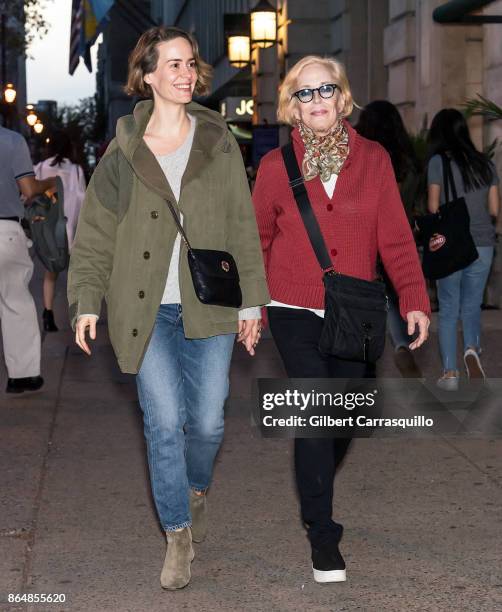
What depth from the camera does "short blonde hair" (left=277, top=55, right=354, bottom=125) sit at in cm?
511

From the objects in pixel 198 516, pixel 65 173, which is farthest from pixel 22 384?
pixel 65 173

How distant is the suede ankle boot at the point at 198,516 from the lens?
17.6 ft

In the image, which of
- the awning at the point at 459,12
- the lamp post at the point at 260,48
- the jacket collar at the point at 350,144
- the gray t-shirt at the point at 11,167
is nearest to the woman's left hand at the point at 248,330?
the jacket collar at the point at 350,144

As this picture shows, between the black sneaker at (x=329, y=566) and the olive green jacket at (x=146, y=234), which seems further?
the black sneaker at (x=329, y=566)

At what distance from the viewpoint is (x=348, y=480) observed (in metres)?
6.58

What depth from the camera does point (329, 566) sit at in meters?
4.93

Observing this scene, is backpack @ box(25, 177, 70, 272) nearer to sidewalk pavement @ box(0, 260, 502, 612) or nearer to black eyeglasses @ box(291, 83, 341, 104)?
sidewalk pavement @ box(0, 260, 502, 612)

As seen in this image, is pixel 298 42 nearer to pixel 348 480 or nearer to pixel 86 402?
pixel 86 402

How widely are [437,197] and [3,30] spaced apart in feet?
161

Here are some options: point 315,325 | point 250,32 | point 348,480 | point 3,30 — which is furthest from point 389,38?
point 3,30

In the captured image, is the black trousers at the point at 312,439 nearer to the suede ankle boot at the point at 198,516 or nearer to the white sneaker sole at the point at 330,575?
the white sneaker sole at the point at 330,575

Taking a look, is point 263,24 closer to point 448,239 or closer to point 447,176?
point 447,176

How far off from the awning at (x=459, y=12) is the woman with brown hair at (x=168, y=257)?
17.8ft

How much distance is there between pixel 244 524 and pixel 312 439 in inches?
36.2
